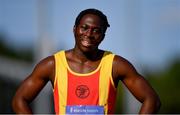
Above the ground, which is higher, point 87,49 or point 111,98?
point 87,49

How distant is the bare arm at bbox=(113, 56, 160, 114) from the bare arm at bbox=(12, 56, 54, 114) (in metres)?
0.44

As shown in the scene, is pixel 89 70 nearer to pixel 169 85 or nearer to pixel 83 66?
pixel 83 66

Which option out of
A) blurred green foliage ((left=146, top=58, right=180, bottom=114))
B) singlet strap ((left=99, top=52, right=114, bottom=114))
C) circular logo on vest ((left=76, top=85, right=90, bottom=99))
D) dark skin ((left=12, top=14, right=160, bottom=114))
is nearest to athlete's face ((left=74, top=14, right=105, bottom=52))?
dark skin ((left=12, top=14, right=160, bottom=114))

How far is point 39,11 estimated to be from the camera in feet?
52.6

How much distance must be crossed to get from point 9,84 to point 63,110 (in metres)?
14.6

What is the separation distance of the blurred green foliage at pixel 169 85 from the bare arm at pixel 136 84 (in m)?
29.7

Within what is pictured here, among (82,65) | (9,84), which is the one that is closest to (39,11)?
(9,84)

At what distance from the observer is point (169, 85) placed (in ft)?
149

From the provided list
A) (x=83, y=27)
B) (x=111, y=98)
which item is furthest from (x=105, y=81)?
(x=83, y=27)

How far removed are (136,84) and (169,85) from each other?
132 ft

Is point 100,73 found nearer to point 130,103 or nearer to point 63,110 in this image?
point 63,110

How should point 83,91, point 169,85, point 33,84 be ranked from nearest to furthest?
point 83,91, point 33,84, point 169,85

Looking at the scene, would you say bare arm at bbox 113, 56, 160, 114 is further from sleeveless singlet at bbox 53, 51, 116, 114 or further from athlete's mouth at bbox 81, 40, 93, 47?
athlete's mouth at bbox 81, 40, 93, 47

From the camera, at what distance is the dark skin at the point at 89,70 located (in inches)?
211
